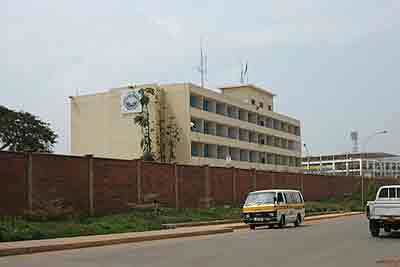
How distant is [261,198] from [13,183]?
12.2m

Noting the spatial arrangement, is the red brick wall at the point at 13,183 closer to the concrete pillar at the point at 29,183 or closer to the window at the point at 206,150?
the concrete pillar at the point at 29,183

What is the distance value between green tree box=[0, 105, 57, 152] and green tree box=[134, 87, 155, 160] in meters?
10.9

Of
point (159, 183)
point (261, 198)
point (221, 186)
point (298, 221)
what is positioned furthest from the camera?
point (221, 186)

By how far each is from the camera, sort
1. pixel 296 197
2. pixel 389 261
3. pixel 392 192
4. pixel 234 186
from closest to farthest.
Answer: pixel 389 261 < pixel 392 192 < pixel 296 197 < pixel 234 186

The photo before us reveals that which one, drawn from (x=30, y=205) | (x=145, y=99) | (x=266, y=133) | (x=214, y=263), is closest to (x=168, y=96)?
(x=145, y=99)

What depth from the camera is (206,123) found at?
79875 millimetres

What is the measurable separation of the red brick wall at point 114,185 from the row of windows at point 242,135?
40920 millimetres

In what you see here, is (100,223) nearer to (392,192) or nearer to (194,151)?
(392,192)

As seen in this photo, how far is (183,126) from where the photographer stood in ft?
245

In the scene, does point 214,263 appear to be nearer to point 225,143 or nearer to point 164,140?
point 164,140

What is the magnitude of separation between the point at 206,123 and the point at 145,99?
29.9ft

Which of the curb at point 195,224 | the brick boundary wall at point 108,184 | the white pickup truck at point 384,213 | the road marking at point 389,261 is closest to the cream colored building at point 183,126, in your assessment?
the brick boundary wall at point 108,184

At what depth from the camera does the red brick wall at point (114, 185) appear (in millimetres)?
32500

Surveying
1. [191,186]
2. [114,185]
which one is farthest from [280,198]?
[191,186]
